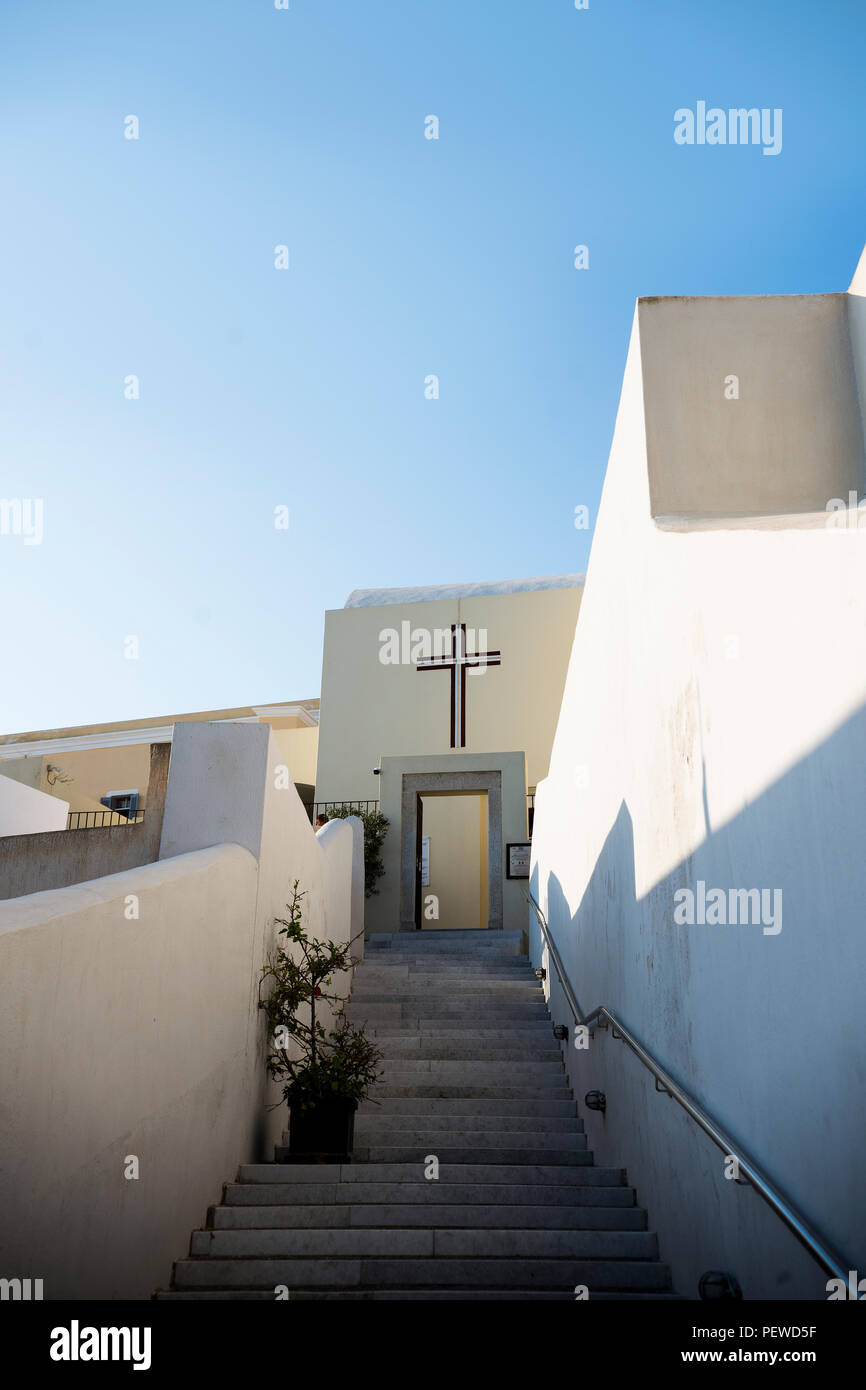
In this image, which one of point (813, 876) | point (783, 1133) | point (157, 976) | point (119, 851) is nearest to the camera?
point (813, 876)

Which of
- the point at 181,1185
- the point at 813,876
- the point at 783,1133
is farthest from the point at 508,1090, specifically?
the point at 813,876

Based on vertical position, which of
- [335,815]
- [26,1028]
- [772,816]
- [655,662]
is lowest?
[26,1028]

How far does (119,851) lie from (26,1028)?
2696 mm

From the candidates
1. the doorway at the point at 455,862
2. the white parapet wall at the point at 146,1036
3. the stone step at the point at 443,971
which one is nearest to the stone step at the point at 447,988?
the stone step at the point at 443,971

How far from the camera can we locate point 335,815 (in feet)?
44.1

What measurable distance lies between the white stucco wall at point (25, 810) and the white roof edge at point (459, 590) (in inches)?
329

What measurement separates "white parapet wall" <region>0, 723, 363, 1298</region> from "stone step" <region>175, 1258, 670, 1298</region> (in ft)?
0.70

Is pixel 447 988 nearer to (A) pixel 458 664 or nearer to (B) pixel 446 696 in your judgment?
(B) pixel 446 696

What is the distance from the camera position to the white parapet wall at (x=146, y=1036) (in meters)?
2.76

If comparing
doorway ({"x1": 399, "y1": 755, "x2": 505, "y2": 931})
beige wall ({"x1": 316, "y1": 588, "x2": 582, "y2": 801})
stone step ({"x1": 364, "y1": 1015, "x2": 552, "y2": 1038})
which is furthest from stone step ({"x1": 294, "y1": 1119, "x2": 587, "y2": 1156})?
beige wall ({"x1": 316, "y1": 588, "x2": 582, "y2": 801})

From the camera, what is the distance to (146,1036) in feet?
12.0

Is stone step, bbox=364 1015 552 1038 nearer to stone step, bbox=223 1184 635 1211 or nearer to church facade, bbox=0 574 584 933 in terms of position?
stone step, bbox=223 1184 635 1211

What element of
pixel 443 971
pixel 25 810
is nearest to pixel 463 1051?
pixel 443 971

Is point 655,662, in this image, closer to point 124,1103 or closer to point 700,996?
point 700,996
